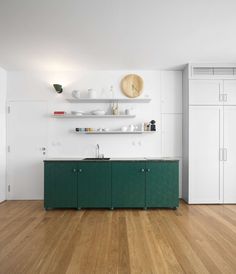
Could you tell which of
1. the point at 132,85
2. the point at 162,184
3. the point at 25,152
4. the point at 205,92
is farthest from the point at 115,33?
the point at 25,152

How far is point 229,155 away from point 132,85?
8.01ft

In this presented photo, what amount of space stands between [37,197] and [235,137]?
169 inches

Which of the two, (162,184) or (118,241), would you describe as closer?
(118,241)

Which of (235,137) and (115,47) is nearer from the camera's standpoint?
(115,47)

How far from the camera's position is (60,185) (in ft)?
11.4

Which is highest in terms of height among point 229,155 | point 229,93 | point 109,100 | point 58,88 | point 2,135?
point 58,88

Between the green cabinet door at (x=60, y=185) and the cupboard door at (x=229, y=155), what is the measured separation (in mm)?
2975

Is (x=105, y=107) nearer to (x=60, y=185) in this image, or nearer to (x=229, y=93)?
(x=60, y=185)

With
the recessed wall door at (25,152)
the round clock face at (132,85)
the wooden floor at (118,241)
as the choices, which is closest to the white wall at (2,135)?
the recessed wall door at (25,152)

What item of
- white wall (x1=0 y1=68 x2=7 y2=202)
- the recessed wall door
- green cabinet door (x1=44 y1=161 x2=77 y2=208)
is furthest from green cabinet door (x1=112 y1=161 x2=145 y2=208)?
white wall (x1=0 y1=68 x2=7 y2=202)

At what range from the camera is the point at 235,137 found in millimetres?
3797

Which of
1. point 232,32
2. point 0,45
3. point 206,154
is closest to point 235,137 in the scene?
point 206,154

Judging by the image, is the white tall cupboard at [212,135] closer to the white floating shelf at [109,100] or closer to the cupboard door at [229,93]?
the cupboard door at [229,93]

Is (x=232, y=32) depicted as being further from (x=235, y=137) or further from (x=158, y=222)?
(x=158, y=222)
